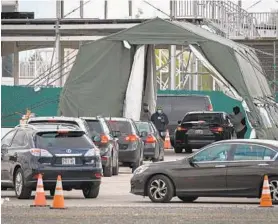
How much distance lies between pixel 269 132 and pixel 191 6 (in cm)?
1667

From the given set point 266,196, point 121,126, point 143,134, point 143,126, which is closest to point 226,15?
point 143,126

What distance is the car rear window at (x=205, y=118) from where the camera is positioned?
130 feet

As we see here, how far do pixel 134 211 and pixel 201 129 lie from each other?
2116 centimetres

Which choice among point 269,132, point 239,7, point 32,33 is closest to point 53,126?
point 269,132

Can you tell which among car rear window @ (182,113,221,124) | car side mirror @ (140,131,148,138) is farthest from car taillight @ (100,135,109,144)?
car rear window @ (182,113,221,124)

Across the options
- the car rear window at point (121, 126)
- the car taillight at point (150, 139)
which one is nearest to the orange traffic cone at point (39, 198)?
the car rear window at point (121, 126)

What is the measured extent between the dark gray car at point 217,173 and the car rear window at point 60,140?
4.66 ft

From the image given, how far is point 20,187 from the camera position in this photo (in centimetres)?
2150

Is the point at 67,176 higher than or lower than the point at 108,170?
higher

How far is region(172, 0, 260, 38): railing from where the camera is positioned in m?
52.1

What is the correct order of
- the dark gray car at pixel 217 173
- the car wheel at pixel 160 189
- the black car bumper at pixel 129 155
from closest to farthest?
the dark gray car at pixel 217 173 → the car wheel at pixel 160 189 → the black car bumper at pixel 129 155

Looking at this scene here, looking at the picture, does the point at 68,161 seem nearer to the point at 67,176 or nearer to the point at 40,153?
the point at 67,176

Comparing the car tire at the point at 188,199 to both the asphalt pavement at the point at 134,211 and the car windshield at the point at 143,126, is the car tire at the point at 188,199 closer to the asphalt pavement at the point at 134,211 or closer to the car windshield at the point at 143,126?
the asphalt pavement at the point at 134,211

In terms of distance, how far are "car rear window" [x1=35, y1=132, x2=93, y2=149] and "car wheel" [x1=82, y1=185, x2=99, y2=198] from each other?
835mm
